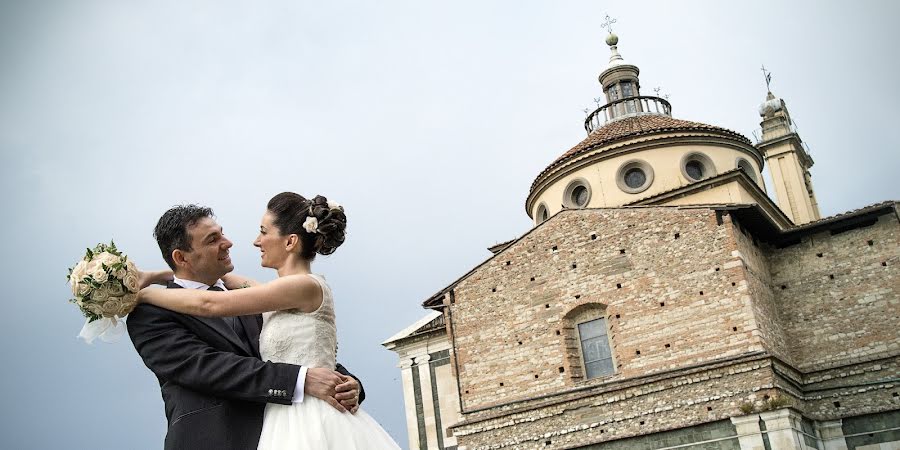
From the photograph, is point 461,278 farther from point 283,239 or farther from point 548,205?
point 283,239

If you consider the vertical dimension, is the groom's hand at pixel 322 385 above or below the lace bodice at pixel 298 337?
below

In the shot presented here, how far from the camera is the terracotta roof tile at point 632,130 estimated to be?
82.3ft

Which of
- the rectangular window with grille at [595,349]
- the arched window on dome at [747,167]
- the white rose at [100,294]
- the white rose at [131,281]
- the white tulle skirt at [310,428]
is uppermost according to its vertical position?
the arched window on dome at [747,167]

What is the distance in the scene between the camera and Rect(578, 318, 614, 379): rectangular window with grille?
794 inches

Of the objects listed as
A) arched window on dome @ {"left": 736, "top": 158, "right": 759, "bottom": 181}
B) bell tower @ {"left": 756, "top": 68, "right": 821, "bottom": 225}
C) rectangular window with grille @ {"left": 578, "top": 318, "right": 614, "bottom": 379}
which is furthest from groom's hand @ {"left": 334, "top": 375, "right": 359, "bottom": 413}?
bell tower @ {"left": 756, "top": 68, "right": 821, "bottom": 225}

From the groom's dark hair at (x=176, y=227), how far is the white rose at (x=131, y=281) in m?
0.29

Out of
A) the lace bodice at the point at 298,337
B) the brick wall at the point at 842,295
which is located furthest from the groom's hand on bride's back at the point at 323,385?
the brick wall at the point at 842,295

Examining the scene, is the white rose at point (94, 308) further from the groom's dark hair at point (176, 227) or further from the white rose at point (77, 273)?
the groom's dark hair at point (176, 227)

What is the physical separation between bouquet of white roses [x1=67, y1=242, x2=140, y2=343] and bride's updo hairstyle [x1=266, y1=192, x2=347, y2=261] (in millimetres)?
778

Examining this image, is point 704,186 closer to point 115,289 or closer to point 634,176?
point 634,176

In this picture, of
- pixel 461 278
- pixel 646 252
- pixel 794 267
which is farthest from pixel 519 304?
pixel 794 267

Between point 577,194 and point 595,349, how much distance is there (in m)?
6.81

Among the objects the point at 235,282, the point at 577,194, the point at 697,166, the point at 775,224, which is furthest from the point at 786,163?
the point at 235,282

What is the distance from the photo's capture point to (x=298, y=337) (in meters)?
4.20
